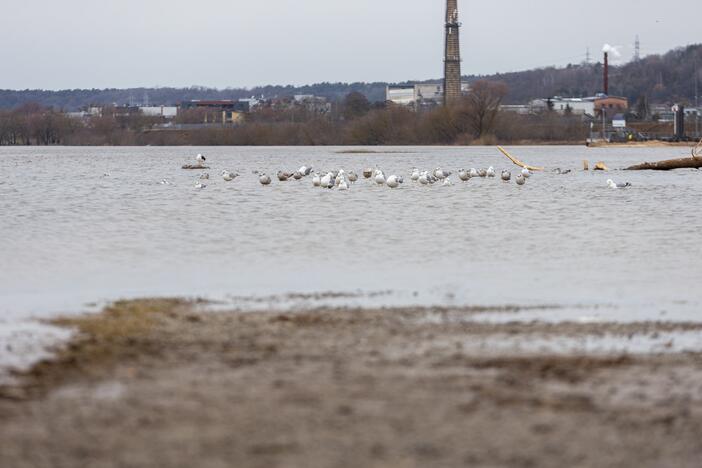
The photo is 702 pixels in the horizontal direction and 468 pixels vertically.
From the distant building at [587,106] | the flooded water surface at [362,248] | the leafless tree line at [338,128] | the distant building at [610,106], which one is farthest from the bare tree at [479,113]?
the flooded water surface at [362,248]

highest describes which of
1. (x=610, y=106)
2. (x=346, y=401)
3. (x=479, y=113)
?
(x=610, y=106)

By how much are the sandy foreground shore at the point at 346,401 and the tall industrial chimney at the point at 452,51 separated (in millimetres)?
154218

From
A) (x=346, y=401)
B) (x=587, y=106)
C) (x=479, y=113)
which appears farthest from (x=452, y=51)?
(x=346, y=401)

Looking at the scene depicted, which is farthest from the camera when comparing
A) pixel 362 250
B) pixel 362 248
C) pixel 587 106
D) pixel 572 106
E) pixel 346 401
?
pixel 587 106

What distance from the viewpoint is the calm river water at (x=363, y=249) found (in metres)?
15.0

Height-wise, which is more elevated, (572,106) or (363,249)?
(572,106)

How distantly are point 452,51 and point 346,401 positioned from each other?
159634mm

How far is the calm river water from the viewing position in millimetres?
14984

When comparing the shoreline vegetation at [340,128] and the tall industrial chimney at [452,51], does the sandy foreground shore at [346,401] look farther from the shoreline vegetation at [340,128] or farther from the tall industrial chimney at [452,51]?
the tall industrial chimney at [452,51]

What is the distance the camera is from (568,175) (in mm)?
54625

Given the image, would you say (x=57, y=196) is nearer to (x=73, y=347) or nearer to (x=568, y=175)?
(x=568, y=175)

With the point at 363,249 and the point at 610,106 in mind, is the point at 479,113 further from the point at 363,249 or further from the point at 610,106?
the point at 363,249

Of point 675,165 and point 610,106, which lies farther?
point 610,106

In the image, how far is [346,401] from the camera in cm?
844
